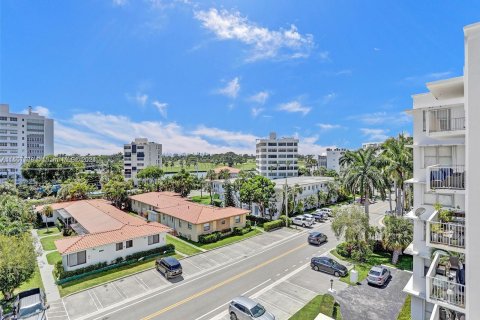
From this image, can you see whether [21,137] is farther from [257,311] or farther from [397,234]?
[397,234]

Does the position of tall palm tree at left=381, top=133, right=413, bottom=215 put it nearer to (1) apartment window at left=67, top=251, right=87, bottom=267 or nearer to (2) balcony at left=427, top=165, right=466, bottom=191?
(2) balcony at left=427, top=165, right=466, bottom=191

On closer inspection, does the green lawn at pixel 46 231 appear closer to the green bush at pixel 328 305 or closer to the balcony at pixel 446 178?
the green bush at pixel 328 305

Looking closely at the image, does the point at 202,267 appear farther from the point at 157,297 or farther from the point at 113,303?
the point at 113,303

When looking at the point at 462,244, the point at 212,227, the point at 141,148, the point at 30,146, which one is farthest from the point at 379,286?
the point at 30,146

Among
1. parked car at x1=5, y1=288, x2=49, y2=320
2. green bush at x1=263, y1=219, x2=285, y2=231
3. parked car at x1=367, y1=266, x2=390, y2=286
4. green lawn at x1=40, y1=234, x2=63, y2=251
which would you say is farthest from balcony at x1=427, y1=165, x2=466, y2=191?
green lawn at x1=40, y1=234, x2=63, y2=251

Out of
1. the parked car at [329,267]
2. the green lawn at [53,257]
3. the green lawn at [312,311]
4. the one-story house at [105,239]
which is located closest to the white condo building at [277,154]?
the one-story house at [105,239]

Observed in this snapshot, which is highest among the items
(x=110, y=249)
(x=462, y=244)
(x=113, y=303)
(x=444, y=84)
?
(x=444, y=84)

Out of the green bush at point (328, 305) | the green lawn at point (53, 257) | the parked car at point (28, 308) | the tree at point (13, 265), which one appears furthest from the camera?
the green lawn at point (53, 257)
